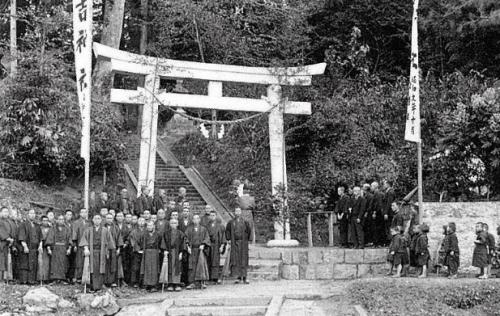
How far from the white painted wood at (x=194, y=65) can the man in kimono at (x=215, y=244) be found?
14.9ft

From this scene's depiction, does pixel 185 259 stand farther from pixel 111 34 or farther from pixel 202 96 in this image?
pixel 111 34

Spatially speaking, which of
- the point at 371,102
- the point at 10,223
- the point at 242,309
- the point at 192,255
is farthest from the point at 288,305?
the point at 371,102

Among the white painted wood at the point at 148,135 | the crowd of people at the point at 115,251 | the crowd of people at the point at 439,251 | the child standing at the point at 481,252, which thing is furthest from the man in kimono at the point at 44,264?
the child standing at the point at 481,252

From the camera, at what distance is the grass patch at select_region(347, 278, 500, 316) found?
1098 centimetres

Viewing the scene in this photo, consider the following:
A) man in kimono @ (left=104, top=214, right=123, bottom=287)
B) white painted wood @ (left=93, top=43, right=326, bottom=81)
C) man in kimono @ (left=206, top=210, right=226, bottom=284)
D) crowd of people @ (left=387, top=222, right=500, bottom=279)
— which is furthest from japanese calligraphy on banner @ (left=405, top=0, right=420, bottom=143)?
man in kimono @ (left=104, top=214, right=123, bottom=287)

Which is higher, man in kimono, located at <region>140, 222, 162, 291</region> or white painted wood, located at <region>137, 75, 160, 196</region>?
white painted wood, located at <region>137, 75, 160, 196</region>

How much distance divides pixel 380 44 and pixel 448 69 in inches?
111

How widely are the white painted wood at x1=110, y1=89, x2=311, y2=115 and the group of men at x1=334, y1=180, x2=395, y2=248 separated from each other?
3.20 metres

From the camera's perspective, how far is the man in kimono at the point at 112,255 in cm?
1359

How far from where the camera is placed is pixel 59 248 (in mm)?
13727

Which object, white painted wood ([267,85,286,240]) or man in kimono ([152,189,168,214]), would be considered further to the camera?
white painted wood ([267,85,286,240])

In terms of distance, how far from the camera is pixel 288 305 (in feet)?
38.8

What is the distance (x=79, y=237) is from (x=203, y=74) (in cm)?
585

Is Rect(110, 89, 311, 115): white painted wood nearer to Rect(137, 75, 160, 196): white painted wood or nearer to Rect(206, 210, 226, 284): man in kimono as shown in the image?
Rect(137, 75, 160, 196): white painted wood
